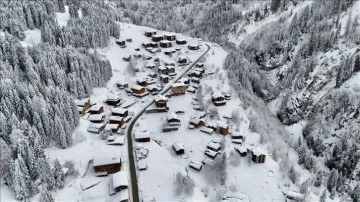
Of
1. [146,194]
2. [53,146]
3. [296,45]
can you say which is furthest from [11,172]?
[296,45]

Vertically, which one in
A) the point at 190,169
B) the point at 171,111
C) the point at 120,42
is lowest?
the point at 171,111

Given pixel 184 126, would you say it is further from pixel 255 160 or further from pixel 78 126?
pixel 78 126

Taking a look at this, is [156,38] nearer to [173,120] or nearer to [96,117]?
[173,120]

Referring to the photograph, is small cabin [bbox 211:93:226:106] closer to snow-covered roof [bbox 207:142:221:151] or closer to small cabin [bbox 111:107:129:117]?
snow-covered roof [bbox 207:142:221:151]

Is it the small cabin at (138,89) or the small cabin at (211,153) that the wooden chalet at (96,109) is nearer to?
the small cabin at (138,89)

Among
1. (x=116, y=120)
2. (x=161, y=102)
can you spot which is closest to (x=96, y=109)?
(x=116, y=120)

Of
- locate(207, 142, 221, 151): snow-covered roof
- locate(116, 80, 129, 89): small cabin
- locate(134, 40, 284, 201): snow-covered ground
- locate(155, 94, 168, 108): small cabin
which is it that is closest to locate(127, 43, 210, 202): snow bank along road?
locate(134, 40, 284, 201): snow-covered ground
